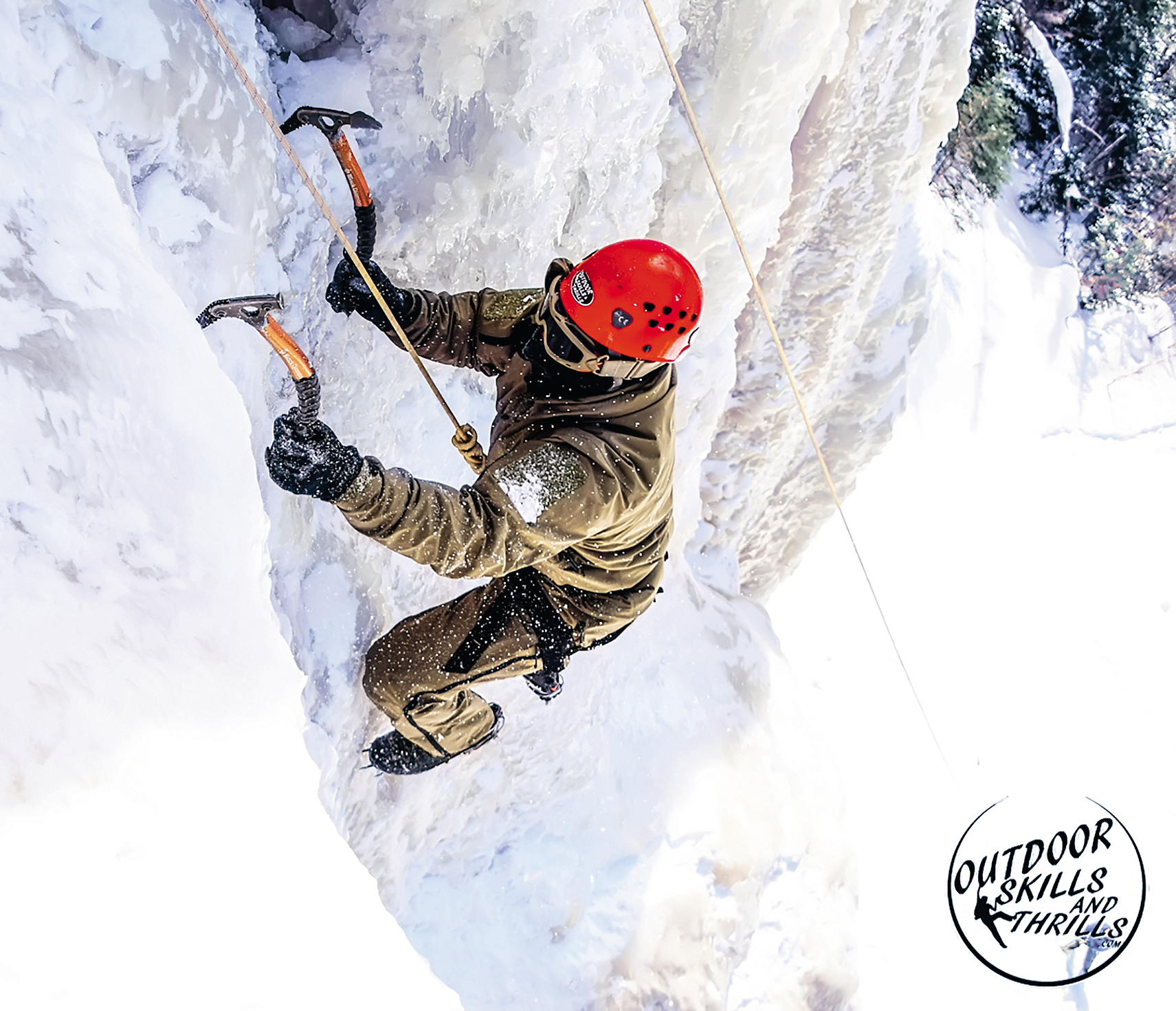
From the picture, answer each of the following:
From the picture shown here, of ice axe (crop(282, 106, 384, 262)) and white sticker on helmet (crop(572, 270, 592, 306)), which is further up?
ice axe (crop(282, 106, 384, 262))

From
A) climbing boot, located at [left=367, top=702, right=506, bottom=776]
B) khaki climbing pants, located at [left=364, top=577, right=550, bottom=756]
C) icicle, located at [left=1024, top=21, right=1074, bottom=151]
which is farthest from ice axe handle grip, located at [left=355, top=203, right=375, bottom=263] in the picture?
icicle, located at [left=1024, top=21, right=1074, bottom=151]

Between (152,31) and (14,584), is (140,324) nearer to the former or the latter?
(14,584)

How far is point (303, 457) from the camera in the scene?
1.26m

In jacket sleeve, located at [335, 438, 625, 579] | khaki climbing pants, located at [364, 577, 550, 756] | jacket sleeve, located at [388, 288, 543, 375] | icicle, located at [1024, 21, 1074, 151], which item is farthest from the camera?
icicle, located at [1024, 21, 1074, 151]

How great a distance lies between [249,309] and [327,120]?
0.54 meters

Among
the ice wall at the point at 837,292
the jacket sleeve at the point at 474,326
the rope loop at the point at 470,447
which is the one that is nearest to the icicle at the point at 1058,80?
the ice wall at the point at 837,292

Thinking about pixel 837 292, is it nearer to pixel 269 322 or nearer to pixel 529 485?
pixel 529 485

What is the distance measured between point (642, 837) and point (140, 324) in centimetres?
298

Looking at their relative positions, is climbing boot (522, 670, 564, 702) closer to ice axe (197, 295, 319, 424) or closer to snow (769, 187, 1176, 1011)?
ice axe (197, 295, 319, 424)

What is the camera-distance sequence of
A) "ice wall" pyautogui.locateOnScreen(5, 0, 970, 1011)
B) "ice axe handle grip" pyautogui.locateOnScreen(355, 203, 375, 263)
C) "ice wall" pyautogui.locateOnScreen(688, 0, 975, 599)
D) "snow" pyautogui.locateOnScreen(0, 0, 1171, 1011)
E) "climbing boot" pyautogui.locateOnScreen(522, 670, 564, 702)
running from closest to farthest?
"snow" pyautogui.locateOnScreen(0, 0, 1171, 1011)
"ice wall" pyautogui.locateOnScreen(5, 0, 970, 1011)
"ice axe handle grip" pyautogui.locateOnScreen(355, 203, 375, 263)
"climbing boot" pyautogui.locateOnScreen(522, 670, 564, 702)
"ice wall" pyautogui.locateOnScreen(688, 0, 975, 599)

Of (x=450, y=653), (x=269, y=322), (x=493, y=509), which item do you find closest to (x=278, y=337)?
(x=269, y=322)

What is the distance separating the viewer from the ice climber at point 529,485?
1401 mm

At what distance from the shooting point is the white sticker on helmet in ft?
5.18

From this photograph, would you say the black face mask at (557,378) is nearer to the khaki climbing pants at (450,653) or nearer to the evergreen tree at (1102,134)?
the khaki climbing pants at (450,653)
